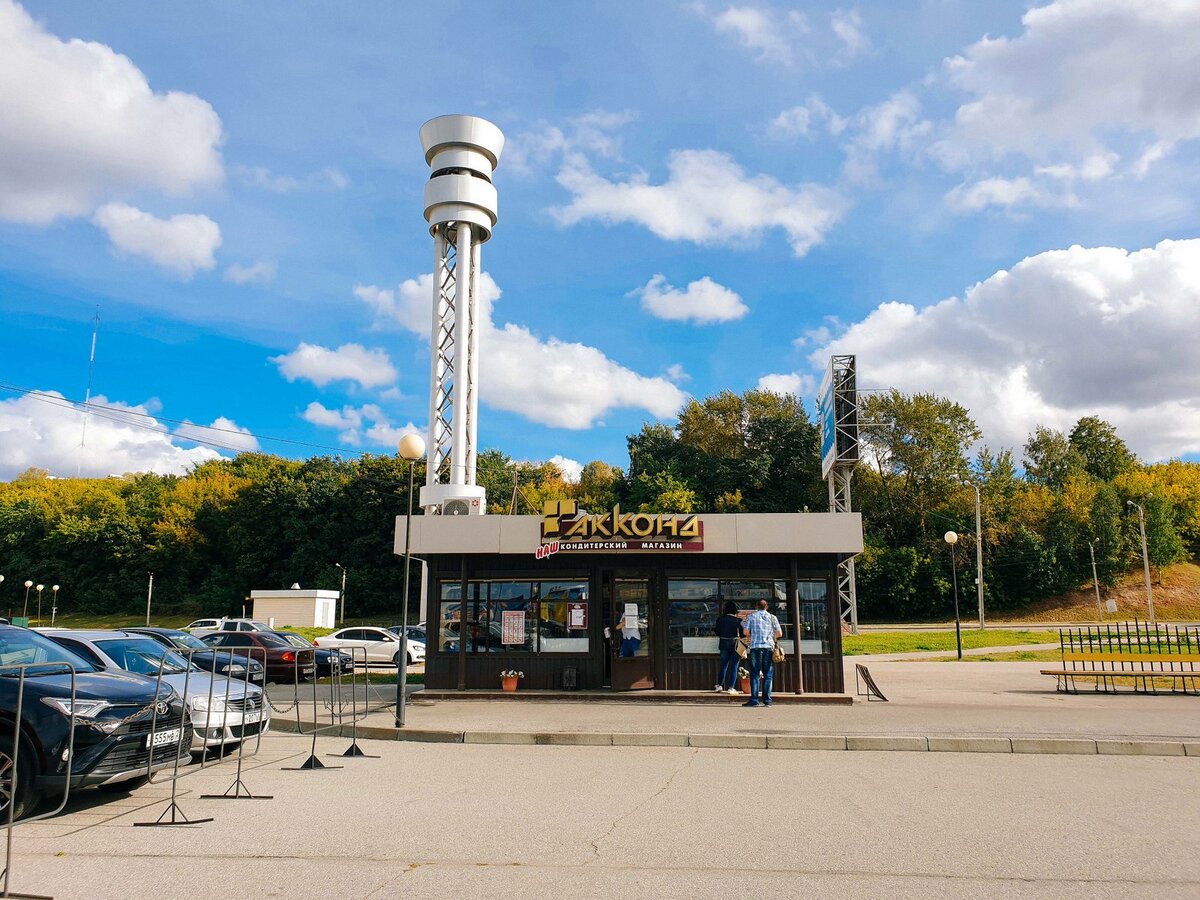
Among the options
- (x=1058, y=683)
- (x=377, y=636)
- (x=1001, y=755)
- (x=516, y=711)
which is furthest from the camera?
(x=377, y=636)

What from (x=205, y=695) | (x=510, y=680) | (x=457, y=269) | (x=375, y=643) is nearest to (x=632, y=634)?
(x=510, y=680)

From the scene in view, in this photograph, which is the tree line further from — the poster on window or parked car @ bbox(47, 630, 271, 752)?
parked car @ bbox(47, 630, 271, 752)

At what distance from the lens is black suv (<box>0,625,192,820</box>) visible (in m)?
6.69

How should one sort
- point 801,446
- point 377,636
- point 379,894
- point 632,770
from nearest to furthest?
point 379,894
point 632,770
point 377,636
point 801,446

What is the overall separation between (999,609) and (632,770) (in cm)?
5335

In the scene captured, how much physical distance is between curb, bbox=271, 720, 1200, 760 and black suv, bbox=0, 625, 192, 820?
4.70 m

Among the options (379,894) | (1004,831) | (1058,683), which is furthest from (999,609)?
(379,894)

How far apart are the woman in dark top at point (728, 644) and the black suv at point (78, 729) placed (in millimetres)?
10068

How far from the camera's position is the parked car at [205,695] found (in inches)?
362

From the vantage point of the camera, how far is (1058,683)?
17734 mm

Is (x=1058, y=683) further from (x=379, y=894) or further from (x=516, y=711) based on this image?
(x=379, y=894)

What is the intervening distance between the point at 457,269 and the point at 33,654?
40.2 metres

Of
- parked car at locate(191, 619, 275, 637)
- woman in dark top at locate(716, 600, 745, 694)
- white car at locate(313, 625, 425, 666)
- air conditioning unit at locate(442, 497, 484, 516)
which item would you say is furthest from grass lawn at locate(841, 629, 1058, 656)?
parked car at locate(191, 619, 275, 637)

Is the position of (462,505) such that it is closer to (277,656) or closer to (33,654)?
(277,656)
